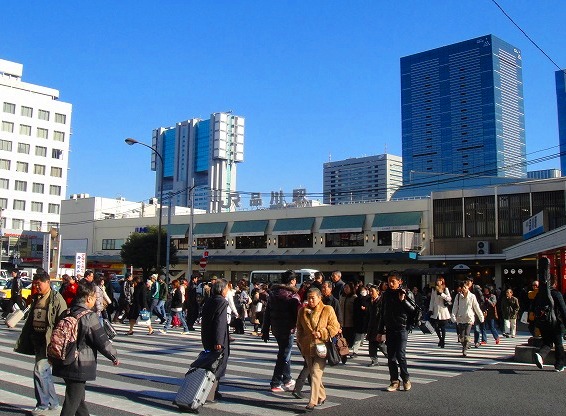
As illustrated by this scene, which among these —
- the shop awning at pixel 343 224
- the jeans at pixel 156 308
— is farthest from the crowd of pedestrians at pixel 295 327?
the shop awning at pixel 343 224

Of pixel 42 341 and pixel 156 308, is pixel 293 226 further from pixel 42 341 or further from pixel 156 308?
pixel 42 341

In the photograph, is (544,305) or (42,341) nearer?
(42,341)

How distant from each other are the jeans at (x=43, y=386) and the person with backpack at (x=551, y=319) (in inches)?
325

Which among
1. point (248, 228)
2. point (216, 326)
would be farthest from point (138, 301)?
point (248, 228)

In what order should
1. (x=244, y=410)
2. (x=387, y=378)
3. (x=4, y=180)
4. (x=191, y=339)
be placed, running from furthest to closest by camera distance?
(x=4, y=180) → (x=191, y=339) → (x=387, y=378) → (x=244, y=410)

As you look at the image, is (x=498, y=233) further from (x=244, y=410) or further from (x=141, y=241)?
(x=244, y=410)

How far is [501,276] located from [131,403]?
1411 inches

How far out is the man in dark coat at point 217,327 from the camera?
7930mm

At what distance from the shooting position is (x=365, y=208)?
1844 inches

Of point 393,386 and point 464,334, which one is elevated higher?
point 464,334

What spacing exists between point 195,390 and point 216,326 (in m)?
0.87

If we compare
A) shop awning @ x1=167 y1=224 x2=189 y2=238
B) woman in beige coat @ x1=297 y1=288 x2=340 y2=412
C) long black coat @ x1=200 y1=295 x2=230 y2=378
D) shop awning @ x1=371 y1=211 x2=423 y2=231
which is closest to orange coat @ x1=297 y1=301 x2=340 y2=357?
woman in beige coat @ x1=297 y1=288 x2=340 y2=412

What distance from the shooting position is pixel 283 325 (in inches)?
356

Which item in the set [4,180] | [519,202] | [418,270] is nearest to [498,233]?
[519,202]
